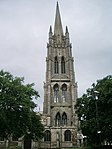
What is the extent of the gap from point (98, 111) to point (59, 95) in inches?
1195

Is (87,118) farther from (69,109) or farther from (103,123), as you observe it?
(69,109)

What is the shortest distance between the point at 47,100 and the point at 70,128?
10.2m

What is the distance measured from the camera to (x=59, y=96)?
66.6 meters

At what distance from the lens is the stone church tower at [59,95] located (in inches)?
2346

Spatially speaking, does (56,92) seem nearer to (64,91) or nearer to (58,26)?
(64,91)

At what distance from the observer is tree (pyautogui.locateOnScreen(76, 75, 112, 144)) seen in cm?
3378

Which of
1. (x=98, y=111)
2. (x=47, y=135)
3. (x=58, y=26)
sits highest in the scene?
(x=58, y=26)

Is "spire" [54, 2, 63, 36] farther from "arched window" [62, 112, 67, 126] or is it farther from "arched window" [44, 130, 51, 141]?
"arched window" [44, 130, 51, 141]

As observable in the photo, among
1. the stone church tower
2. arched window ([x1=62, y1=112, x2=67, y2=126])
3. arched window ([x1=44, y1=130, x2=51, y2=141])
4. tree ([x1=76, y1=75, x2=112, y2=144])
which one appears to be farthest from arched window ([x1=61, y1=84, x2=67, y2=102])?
tree ([x1=76, y1=75, x2=112, y2=144])

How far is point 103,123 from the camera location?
1359 inches

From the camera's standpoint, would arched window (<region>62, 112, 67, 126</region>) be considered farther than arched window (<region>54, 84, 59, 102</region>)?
Result: No

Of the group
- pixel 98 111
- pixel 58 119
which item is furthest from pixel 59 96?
pixel 98 111

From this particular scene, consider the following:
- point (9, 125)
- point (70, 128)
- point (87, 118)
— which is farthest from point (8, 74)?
point (70, 128)

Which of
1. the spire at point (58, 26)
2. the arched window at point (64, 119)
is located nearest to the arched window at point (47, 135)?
the arched window at point (64, 119)
